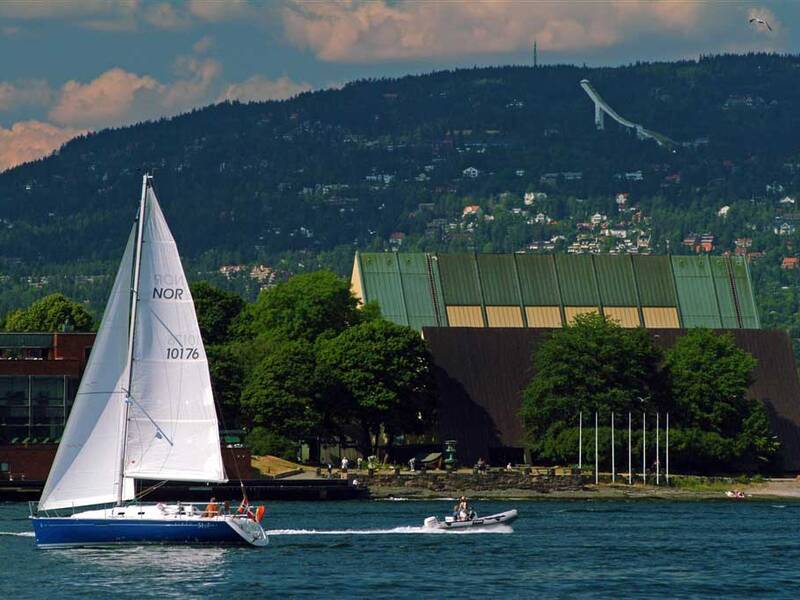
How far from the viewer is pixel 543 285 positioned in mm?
173875

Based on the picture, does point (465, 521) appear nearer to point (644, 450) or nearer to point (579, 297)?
point (644, 450)

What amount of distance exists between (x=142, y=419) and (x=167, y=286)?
5.15 metres

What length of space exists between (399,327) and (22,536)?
58418 mm

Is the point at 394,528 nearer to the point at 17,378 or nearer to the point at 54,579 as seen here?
the point at 54,579

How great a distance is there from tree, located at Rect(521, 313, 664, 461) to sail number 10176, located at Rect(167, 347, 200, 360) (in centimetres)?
6424

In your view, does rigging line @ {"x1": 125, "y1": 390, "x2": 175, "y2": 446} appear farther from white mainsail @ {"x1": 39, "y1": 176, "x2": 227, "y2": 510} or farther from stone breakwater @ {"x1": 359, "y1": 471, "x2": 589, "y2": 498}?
stone breakwater @ {"x1": 359, "y1": 471, "x2": 589, "y2": 498}

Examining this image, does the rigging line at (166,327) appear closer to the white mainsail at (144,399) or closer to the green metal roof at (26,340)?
the white mainsail at (144,399)

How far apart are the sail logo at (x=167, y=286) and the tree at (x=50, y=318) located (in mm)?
87815

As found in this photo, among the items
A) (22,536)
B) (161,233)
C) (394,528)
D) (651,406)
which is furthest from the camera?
(651,406)

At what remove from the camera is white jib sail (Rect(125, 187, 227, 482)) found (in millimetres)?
79125

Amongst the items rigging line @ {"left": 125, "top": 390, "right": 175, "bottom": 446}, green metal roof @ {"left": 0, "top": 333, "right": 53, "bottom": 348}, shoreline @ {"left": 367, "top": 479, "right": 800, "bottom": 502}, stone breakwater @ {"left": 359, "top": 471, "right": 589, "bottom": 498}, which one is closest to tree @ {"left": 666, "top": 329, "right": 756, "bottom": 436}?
shoreline @ {"left": 367, "top": 479, "right": 800, "bottom": 502}

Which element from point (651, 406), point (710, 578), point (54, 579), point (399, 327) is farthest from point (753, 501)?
point (54, 579)

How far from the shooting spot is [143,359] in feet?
262

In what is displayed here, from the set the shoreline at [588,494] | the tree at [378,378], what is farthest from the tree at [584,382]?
the shoreline at [588,494]
